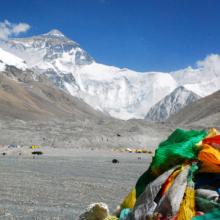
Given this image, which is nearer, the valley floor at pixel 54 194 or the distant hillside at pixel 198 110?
the valley floor at pixel 54 194

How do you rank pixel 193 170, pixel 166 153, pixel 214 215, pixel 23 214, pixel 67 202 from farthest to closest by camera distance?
pixel 67 202
pixel 23 214
pixel 166 153
pixel 193 170
pixel 214 215

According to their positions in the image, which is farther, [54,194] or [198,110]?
[198,110]

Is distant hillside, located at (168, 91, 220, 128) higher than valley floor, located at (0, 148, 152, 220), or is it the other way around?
distant hillside, located at (168, 91, 220, 128)

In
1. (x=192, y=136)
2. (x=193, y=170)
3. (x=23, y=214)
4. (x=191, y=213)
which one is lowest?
(x=23, y=214)

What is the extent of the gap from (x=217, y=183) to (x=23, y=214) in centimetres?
561

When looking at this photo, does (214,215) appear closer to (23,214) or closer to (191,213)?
(191,213)

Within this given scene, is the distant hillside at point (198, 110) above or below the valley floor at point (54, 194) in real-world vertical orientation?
above

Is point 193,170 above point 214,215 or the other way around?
above

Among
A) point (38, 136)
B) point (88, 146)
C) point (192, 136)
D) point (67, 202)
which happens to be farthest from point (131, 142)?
point (192, 136)

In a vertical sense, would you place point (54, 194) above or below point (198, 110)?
below

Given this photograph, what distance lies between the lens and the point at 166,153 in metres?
9.38

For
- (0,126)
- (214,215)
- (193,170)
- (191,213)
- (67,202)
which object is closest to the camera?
(214,215)

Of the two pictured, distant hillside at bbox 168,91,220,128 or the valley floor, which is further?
distant hillside at bbox 168,91,220,128

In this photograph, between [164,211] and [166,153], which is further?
[166,153]
